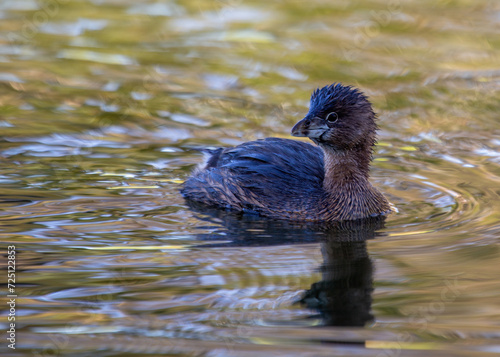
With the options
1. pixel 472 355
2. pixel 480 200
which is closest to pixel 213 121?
pixel 480 200

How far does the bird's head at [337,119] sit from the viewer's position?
820 cm

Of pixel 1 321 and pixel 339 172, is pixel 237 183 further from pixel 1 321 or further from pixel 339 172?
pixel 1 321

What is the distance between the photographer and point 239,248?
742cm

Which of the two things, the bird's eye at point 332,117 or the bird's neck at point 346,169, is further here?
the bird's neck at point 346,169

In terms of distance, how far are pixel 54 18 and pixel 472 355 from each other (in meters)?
12.3

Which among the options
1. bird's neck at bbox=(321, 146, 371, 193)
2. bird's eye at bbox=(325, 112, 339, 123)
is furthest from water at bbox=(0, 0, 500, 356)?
bird's eye at bbox=(325, 112, 339, 123)

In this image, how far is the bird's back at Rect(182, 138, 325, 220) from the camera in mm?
8375

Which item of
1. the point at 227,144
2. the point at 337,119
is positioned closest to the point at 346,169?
the point at 337,119

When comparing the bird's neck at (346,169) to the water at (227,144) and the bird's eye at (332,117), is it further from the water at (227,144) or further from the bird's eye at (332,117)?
the water at (227,144)

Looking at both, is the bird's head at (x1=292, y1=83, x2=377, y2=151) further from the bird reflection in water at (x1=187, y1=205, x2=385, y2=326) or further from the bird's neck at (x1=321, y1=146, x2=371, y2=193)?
the bird reflection in water at (x1=187, y1=205, x2=385, y2=326)

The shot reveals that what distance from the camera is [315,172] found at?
8.70 metres

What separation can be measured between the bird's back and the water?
0.24 m

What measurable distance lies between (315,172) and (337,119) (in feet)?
2.34

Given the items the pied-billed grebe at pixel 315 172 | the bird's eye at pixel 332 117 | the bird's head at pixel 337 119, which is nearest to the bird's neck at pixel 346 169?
the pied-billed grebe at pixel 315 172
